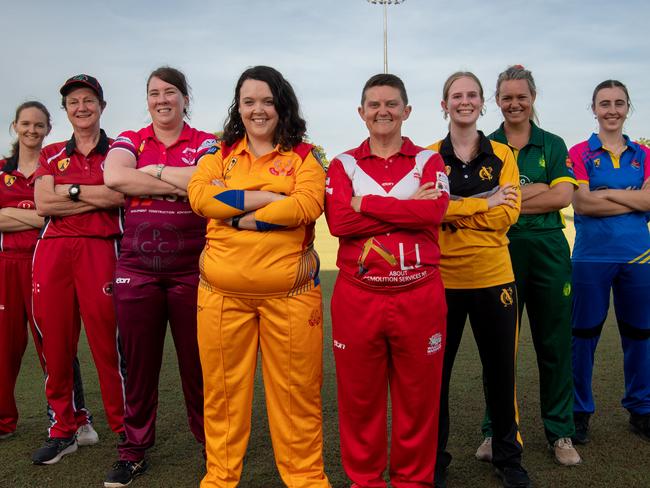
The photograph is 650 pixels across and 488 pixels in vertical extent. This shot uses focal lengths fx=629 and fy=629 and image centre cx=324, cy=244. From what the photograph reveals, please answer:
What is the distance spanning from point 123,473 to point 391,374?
5.56 feet

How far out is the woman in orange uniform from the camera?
3121 millimetres

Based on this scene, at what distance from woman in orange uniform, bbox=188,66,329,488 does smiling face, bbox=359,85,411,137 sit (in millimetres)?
367

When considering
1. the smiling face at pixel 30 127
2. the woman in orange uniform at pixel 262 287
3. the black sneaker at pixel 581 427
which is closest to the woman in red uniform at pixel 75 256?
the smiling face at pixel 30 127

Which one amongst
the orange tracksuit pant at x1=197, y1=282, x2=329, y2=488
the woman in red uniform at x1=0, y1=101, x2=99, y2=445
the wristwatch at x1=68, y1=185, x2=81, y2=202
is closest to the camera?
the orange tracksuit pant at x1=197, y1=282, x2=329, y2=488

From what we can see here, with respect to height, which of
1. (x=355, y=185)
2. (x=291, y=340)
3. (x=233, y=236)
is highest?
(x=355, y=185)

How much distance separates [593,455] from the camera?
398 centimetres

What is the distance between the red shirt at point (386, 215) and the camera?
304cm

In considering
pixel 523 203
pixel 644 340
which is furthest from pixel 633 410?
pixel 523 203

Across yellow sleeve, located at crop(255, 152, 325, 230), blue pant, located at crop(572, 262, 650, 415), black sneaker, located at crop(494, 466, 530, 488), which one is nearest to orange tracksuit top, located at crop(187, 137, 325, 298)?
yellow sleeve, located at crop(255, 152, 325, 230)

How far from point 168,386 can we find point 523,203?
3520mm

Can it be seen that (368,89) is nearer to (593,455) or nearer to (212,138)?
(212,138)

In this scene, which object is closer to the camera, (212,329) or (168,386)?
(212,329)

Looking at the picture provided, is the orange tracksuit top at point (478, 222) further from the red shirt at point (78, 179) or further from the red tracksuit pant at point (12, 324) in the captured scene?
the red tracksuit pant at point (12, 324)

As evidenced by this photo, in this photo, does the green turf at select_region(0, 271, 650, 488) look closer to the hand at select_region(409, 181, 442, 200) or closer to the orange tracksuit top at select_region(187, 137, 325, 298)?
the orange tracksuit top at select_region(187, 137, 325, 298)
